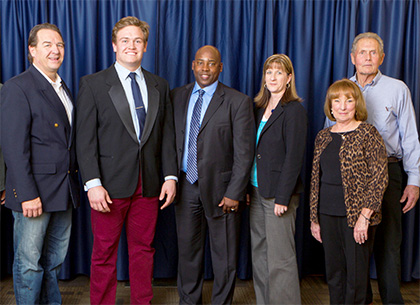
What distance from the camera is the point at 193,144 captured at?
2.48 meters

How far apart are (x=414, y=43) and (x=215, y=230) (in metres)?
2.06

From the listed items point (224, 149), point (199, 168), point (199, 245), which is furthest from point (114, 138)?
point (199, 245)

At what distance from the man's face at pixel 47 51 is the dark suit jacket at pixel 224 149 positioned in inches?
35.4

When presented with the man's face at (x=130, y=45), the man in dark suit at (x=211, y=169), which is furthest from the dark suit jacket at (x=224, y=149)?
the man's face at (x=130, y=45)

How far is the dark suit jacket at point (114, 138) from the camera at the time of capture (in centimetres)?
225

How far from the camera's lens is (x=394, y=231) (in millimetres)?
2523

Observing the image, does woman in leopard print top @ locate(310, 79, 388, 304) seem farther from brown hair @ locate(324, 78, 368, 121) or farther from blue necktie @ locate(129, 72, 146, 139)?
blue necktie @ locate(129, 72, 146, 139)

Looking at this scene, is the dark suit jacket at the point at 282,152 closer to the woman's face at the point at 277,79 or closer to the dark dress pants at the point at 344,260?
the woman's face at the point at 277,79

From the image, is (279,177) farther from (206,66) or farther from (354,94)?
(206,66)

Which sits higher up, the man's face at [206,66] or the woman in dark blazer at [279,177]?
the man's face at [206,66]

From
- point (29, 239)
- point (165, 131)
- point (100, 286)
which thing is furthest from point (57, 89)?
point (100, 286)

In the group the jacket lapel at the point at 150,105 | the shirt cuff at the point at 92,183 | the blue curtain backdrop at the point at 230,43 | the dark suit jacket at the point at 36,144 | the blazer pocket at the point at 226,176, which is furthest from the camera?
the blue curtain backdrop at the point at 230,43

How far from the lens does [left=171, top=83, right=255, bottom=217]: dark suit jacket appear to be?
241 centimetres

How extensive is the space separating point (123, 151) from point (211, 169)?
1.71 ft
